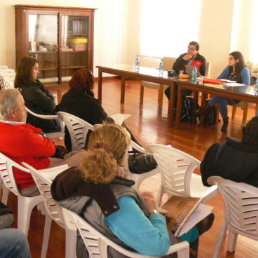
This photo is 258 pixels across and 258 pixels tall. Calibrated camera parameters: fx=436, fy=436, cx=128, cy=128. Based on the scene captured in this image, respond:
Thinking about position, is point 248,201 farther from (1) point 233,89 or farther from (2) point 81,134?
(1) point 233,89

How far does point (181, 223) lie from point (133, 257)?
1.19 ft

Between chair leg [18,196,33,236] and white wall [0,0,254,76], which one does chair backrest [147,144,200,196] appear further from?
white wall [0,0,254,76]

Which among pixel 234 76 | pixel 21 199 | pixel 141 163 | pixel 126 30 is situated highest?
pixel 126 30

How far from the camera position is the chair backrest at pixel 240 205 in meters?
2.29

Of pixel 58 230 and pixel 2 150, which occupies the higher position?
pixel 2 150

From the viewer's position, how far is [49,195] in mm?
2414

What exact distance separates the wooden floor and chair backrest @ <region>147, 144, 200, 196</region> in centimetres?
44

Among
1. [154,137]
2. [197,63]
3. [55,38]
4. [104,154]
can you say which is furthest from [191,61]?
[104,154]

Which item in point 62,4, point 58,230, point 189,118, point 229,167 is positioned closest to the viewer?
point 229,167

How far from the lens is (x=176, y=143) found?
5.31 meters

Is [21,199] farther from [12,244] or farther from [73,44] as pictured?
[73,44]

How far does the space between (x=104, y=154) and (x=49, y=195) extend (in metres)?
0.73

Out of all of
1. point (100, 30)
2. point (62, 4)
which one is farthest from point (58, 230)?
point (100, 30)

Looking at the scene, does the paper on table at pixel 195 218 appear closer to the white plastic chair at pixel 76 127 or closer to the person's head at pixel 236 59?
the white plastic chair at pixel 76 127
